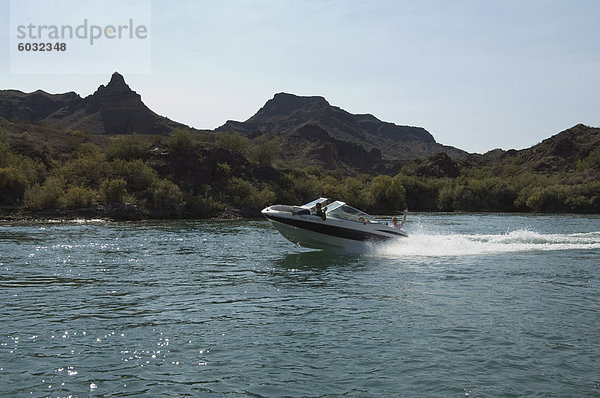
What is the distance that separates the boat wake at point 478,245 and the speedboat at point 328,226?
1.03 m

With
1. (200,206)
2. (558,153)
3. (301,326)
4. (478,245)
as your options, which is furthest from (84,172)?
(558,153)

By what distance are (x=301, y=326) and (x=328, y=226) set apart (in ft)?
45.2

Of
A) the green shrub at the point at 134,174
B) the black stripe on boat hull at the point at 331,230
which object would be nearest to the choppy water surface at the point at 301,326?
the black stripe on boat hull at the point at 331,230

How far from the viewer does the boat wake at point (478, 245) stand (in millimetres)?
30000

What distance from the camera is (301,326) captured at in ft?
46.8

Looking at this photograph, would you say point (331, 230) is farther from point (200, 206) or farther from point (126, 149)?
point (126, 149)

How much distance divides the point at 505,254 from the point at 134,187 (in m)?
56.4

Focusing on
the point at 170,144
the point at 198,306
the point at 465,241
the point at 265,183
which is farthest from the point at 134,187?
the point at 198,306

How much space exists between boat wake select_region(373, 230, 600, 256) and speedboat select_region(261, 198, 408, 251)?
1.03 meters

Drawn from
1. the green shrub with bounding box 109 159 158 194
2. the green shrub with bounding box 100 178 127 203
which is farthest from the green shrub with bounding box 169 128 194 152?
the green shrub with bounding box 100 178 127 203

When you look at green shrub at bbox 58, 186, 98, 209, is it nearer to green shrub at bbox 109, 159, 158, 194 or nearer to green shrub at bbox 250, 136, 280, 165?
green shrub at bbox 109, 159, 158, 194

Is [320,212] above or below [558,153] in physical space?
below

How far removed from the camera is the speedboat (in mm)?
27609

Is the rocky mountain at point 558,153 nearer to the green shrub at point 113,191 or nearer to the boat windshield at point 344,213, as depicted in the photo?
the green shrub at point 113,191
